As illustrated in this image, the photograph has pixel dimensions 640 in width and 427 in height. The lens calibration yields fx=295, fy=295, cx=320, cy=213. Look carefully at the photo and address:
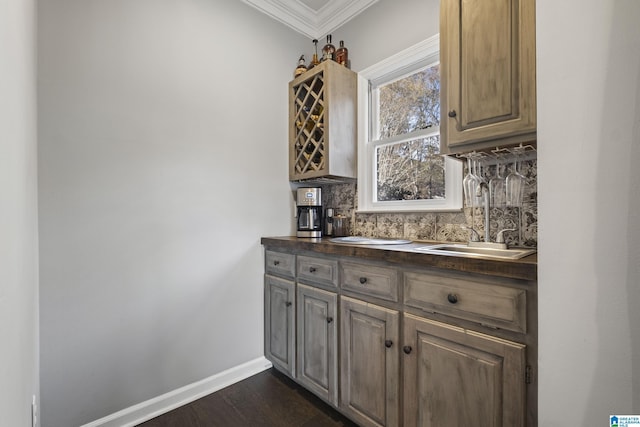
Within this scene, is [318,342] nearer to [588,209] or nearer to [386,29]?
[588,209]

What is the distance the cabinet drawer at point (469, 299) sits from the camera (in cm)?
105

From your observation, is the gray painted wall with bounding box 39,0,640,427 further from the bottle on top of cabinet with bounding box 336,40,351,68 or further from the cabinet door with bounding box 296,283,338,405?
the cabinet door with bounding box 296,283,338,405

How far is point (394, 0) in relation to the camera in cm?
213

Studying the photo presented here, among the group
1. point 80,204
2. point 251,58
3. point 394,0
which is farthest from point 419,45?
point 80,204

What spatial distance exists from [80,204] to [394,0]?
2403mm

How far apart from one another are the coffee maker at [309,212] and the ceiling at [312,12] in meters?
1.43

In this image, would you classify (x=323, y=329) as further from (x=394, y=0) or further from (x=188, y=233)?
(x=394, y=0)

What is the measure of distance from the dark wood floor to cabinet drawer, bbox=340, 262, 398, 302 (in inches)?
31.8

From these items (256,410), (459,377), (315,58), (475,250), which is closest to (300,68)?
(315,58)

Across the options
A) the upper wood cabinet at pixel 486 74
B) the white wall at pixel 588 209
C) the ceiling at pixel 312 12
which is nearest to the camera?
the white wall at pixel 588 209

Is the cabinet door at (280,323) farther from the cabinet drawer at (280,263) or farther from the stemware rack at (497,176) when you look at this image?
the stemware rack at (497,176)

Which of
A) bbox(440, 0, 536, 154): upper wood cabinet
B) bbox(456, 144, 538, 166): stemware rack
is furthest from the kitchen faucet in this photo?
bbox(440, 0, 536, 154): upper wood cabinet

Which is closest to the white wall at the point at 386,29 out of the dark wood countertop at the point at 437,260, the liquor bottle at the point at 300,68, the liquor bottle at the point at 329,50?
the liquor bottle at the point at 329,50

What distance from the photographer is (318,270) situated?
71.5 inches
